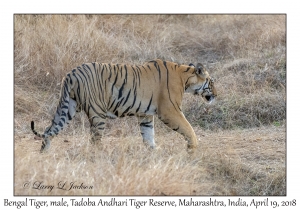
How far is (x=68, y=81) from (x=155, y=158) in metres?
1.26

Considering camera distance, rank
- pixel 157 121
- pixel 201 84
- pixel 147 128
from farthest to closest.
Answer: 1. pixel 157 121
2. pixel 201 84
3. pixel 147 128

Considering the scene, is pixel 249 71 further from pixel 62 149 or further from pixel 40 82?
pixel 62 149

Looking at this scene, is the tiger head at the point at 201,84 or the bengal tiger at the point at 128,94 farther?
the tiger head at the point at 201,84

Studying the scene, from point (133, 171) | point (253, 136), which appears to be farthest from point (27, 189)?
point (253, 136)

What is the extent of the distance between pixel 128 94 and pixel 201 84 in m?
1.00

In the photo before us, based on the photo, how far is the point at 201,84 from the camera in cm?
735

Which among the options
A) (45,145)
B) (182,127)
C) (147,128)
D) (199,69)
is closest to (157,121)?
(147,128)

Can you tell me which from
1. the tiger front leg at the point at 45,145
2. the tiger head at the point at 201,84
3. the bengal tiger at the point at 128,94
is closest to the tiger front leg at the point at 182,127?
the bengal tiger at the point at 128,94

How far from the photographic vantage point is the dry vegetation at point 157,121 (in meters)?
5.66

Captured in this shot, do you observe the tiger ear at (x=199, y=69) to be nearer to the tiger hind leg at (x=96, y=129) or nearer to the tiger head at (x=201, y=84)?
the tiger head at (x=201, y=84)

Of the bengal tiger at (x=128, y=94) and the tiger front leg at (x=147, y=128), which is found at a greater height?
the bengal tiger at (x=128, y=94)

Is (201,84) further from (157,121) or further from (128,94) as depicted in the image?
(157,121)

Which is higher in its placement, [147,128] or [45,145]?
[147,128]

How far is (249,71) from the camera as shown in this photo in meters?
9.89
